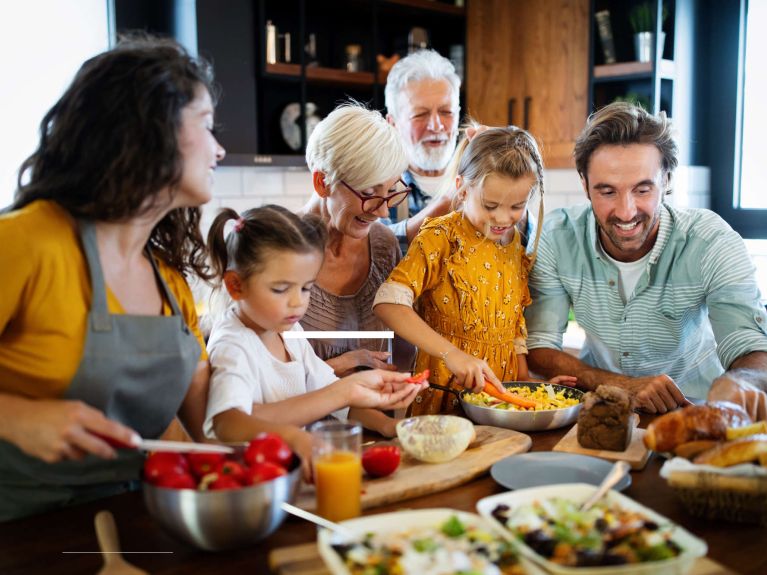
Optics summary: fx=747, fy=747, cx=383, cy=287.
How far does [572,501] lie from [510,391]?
71cm

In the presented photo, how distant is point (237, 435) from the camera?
1495 millimetres

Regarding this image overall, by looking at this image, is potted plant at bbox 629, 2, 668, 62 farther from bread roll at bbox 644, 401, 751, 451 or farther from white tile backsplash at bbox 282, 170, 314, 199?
bread roll at bbox 644, 401, 751, 451

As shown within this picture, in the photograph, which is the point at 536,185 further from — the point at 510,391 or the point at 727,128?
the point at 727,128

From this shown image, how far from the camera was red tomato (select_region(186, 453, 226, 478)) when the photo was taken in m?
1.17

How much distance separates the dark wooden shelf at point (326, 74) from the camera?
3791 millimetres

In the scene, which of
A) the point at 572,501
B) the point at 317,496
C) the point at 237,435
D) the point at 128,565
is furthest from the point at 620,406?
the point at 128,565

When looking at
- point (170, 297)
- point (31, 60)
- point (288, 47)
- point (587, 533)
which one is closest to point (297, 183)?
point (288, 47)

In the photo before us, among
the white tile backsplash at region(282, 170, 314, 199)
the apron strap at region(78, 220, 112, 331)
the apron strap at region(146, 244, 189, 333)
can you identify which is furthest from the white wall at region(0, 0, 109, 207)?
the apron strap at region(78, 220, 112, 331)

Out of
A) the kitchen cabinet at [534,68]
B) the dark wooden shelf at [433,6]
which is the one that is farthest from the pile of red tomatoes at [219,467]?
the dark wooden shelf at [433,6]

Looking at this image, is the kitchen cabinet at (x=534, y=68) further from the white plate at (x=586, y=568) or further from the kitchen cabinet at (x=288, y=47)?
the white plate at (x=586, y=568)

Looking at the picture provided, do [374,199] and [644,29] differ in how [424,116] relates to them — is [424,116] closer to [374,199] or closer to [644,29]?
[374,199]

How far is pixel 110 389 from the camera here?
Answer: 1.38 metres

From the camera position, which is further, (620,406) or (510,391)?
(510,391)

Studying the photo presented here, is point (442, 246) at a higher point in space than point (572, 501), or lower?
higher
